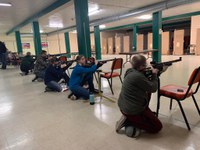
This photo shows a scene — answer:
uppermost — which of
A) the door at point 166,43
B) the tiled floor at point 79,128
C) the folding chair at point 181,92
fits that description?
the door at point 166,43

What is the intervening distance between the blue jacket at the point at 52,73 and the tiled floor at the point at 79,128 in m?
1.01

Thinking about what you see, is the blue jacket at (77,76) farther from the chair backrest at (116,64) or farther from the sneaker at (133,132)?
the sneaker at (133,132)

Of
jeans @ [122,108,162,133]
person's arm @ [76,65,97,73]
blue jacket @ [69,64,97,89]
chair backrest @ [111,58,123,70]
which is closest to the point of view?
jeans @ [122,108,162,133]

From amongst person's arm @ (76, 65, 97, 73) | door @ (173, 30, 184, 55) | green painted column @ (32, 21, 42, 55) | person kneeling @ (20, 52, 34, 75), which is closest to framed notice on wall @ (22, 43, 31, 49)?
green painted column @ (32, 21, 42, 55)

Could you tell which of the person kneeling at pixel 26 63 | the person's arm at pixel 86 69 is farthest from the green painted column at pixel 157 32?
the person kneeling at pixel 26 63

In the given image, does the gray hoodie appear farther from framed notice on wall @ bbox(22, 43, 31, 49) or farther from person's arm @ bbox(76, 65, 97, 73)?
framed notice on wall @ bbox(22, 43, 31, 49)

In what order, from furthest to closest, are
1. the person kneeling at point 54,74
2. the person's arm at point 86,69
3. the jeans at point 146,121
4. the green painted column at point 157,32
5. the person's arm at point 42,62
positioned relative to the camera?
the green painted column at point 157,32 < the person's arm at point 42,62 < the person kneeling at point 54,74 < the person's arm at point 86,69 < the jeans at point 146,121

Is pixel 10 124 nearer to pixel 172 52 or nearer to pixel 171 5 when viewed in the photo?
pixel 171 5

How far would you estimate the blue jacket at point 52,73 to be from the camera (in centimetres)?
431

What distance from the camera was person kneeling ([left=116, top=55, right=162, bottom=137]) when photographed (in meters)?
1.90

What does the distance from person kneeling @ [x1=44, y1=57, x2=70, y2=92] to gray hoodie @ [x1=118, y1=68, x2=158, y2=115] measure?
109 inches

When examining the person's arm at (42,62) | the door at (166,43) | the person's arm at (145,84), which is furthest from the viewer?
the door at (166,43)

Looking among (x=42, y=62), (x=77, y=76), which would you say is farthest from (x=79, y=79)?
(x=42, y=62)

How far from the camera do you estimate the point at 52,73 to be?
4.41m
